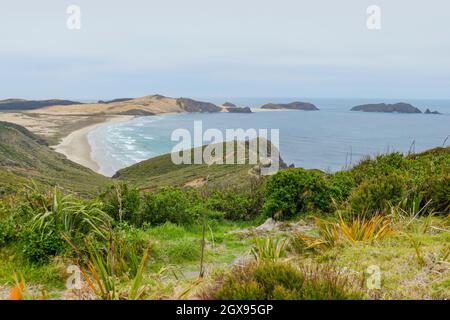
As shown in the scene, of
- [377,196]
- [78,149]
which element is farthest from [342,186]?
[78,149]

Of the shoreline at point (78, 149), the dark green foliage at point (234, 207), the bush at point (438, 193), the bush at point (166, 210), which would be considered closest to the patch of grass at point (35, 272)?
the bush at point (166, 210)

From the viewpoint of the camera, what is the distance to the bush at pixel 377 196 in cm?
797

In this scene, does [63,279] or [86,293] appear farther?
[63,279]

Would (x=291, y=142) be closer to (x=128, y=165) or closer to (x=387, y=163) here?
(x=128, y=165)

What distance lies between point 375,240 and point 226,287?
3295mm

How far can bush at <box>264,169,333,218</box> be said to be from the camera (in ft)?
32.3

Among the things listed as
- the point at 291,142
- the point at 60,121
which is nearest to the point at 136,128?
the point at 60,121

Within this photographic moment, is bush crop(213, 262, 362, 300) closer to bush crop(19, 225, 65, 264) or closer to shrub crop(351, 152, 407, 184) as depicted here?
bush crop(19, 225, 65, 264)

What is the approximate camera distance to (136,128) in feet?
510

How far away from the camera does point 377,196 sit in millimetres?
8172

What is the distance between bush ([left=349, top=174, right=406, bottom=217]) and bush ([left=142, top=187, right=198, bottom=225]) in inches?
131

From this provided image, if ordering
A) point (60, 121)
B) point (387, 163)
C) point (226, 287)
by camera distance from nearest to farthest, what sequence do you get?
point (226, 287), point (387, 163), point (60, 121)
